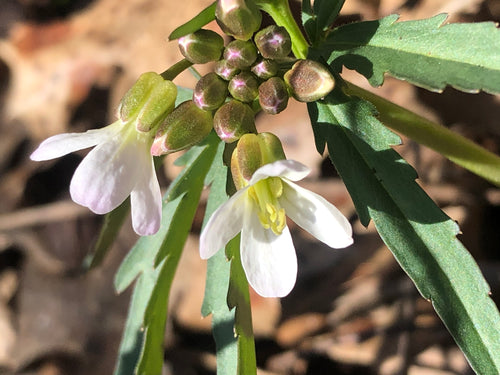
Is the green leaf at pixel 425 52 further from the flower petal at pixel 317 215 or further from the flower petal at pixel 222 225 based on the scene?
the flower petal at pixel 222 225

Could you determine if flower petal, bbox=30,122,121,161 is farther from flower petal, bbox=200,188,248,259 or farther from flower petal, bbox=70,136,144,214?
flower petal, bbox=200,188,248,259

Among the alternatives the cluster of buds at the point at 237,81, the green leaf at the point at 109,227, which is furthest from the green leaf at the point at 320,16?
the green leaf at the point at 109,227

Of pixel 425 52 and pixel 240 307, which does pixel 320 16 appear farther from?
pixel 240 307

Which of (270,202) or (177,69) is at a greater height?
(177,69)

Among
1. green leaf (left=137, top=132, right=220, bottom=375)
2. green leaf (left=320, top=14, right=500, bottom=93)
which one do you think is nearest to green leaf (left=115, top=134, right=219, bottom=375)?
green leaf (left=137, top=132, right=220, bottom=375)

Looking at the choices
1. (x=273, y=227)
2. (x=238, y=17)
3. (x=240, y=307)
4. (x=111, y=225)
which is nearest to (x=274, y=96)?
(x=238, y=17)
